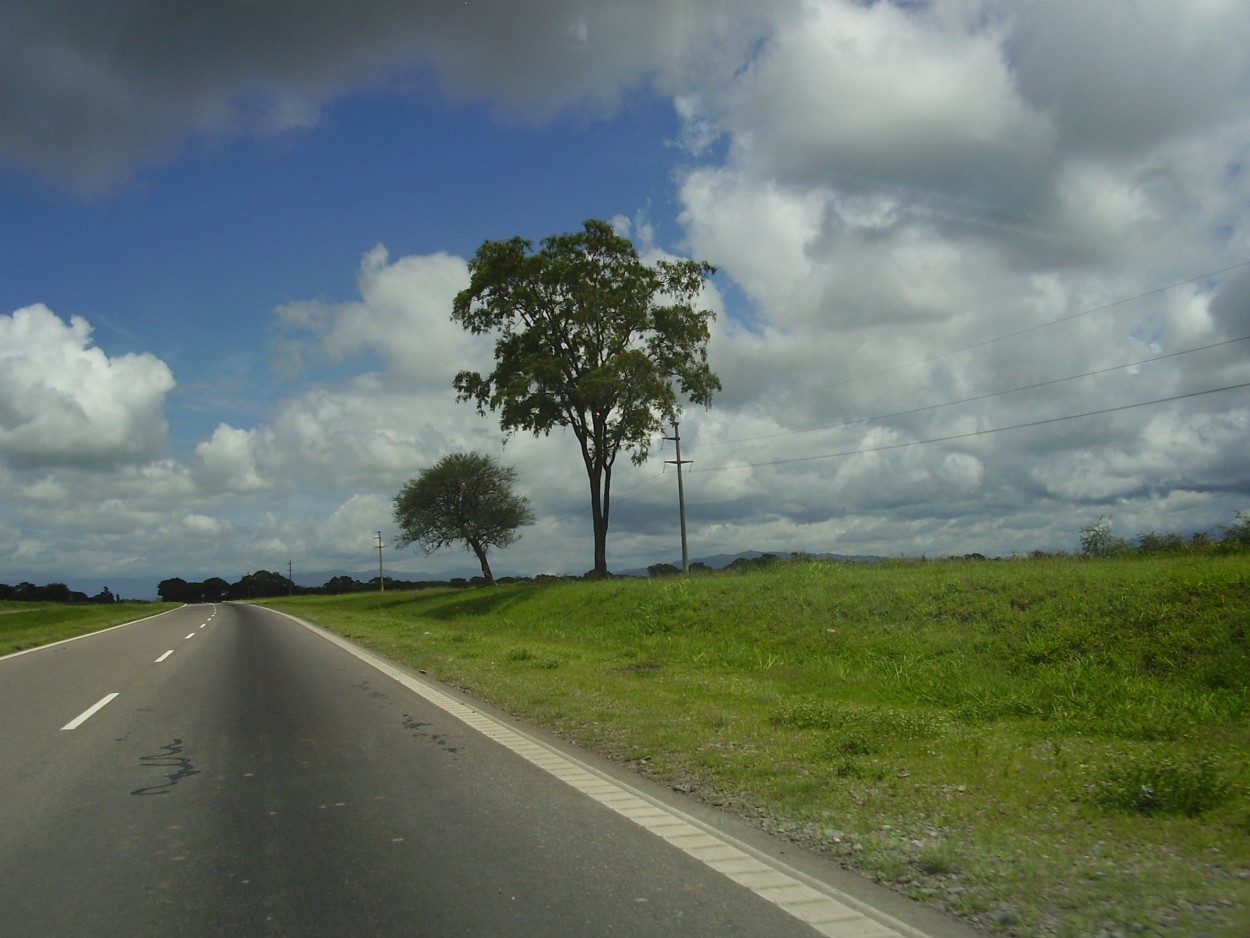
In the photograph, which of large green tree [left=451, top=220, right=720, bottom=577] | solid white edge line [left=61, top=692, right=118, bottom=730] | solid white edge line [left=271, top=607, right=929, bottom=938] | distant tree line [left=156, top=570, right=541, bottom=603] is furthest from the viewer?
distant tree line [left=156, top=570, right=541, bottom=603]

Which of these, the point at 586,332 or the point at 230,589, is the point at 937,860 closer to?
the point at 586,332

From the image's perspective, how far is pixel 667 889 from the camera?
204 inches

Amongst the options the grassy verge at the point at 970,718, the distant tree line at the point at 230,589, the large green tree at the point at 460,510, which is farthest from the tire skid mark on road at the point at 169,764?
the distant tree line at the point at 230,589

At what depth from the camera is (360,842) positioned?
6176 mm

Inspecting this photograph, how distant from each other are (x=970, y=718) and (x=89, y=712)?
11.3 metres

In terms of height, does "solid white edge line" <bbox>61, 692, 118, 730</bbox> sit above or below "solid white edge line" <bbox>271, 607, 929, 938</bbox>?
above

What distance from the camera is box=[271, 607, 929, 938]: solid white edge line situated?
15.6ft

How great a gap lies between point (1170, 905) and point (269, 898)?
4.85m

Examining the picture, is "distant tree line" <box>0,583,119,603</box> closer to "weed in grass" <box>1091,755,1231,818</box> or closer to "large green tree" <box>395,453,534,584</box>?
"large green tree" <box>395,453,534,584</box>

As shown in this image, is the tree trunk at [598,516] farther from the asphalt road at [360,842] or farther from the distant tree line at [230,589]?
the distant tree line at [230,589]

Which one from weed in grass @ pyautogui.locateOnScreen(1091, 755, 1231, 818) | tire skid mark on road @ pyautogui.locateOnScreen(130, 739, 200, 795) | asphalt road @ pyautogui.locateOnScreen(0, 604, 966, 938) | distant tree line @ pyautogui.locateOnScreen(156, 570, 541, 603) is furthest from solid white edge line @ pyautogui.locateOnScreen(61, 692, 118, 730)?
distant tree line @ pyautogui.locateOnScreen(156, 570, 541, 603)

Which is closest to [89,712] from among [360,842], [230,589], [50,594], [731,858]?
[360,842]

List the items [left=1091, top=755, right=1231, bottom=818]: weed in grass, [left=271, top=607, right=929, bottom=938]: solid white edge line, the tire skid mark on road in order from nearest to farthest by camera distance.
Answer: [left=271, top=607, right=929, bottom=938]: solid white edge line, [left=1091, top=755, right=1231, bottom=818]: weed in grass, the tire skid mark on road

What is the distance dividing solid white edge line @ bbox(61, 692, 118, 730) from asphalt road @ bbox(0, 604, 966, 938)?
99mm
